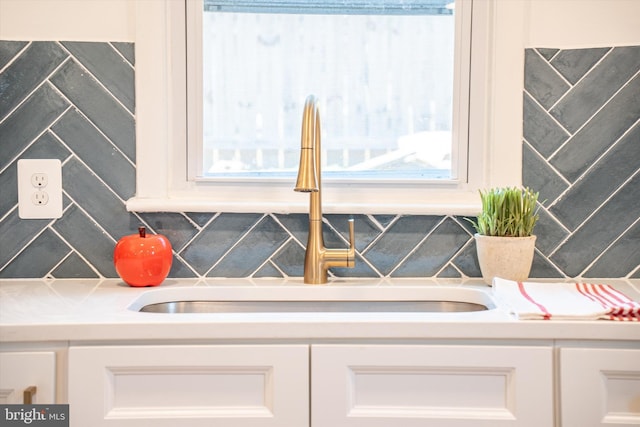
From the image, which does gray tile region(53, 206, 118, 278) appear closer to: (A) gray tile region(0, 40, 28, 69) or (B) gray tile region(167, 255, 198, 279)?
(B) gray tile region(167, 255, 198, 279)

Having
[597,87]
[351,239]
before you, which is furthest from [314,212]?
[597,87]

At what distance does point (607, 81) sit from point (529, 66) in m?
0.19

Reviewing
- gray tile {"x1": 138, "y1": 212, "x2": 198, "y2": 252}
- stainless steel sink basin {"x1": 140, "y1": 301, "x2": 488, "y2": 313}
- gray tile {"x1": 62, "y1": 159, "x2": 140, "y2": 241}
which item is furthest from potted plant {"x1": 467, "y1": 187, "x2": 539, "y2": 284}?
gray tile {"x1": 62, "y1": 159, "x2": 140, "y2": 241}

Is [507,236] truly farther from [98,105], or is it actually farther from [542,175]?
[98,105]

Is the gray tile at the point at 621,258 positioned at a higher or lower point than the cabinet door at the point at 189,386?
higher

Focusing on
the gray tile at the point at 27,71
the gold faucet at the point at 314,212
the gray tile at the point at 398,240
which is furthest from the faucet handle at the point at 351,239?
the gray tile at the point at 27,71

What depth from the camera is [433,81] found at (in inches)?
71.8

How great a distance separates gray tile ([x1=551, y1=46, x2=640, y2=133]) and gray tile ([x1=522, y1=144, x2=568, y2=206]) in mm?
106

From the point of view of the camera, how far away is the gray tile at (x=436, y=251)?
1769mm

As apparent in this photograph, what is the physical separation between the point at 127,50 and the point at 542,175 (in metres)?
1.07

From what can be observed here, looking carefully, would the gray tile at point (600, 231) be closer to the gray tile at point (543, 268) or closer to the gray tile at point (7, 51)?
the gray tile at point (543, 268)

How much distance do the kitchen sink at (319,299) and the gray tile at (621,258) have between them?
1.20ft

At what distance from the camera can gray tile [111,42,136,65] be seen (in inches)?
68.3

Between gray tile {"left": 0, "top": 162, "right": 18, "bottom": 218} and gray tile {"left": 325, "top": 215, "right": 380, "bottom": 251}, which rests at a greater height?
gray tile {"left": 0, "top": 162, "right": 18, "bottom": 218}
